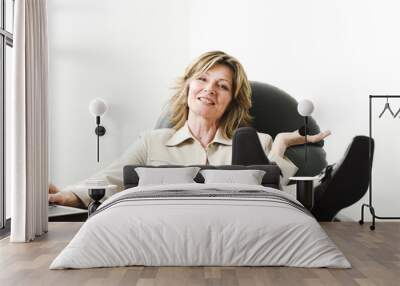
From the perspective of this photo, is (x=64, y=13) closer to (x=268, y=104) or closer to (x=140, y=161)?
(x=140, y=161)

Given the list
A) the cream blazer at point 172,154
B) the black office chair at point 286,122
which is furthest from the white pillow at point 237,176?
the black office chair at point 286,122

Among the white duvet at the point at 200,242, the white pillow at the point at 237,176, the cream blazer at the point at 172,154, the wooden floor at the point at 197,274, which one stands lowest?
the wooden floor at the point at 197,274

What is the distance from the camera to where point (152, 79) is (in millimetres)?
7516

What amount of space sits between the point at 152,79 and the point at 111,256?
3.43m

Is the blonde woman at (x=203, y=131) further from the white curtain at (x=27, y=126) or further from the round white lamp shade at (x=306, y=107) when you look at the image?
the white curtain at (x=27, y=126)

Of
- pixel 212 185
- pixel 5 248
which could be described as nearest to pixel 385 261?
pixel 212 185

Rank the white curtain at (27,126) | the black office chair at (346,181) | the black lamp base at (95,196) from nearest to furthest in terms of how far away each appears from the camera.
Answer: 1. the white curtain at (27,126)
2. the black lamp base at (95,196)
3. the black office chair at (346,181)

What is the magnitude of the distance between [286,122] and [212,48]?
1323 millimetres

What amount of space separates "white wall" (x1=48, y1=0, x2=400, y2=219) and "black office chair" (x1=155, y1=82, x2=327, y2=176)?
12 cm

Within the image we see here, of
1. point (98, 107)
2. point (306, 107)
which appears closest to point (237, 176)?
point (306, 107)

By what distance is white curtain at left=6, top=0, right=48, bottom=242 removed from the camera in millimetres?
5852

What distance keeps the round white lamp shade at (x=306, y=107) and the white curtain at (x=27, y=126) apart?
10.2 feet

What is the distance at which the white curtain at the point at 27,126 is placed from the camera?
5852 mm

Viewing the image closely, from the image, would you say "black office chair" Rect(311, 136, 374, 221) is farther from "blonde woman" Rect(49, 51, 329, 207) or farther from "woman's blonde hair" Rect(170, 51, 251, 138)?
"woman's blonde hair" Rect(170, 51, 251, 138)
